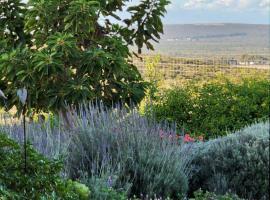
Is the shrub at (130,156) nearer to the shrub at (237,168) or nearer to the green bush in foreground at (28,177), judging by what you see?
the shrub at (237,168)

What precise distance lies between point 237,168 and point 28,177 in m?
2.66

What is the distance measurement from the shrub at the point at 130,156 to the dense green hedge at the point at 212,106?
9.45 ft

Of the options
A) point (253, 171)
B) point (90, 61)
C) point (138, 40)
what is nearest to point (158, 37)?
point (138, 40)

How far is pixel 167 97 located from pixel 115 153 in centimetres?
364

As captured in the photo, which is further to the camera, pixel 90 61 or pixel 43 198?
pixel 90 61

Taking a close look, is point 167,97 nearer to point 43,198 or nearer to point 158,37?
point 158,37

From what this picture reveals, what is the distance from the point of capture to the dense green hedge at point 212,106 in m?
6.88

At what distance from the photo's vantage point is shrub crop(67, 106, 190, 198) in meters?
3.62

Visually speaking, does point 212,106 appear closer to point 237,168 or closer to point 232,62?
point 237,168

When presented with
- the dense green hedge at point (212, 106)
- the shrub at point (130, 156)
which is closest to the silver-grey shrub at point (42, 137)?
the shrub at point (130, 156)

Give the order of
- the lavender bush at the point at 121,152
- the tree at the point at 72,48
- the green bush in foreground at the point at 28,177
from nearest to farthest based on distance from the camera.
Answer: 1. the green bush in foreground at the point at 28,177
2. the lavender bush at the point at 121,152
3. the tree at the point at 72,48

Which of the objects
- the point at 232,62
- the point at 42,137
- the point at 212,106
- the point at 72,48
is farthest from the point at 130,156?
the point at 232,62

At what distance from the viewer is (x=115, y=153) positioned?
12.3 feet

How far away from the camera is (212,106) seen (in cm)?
703
